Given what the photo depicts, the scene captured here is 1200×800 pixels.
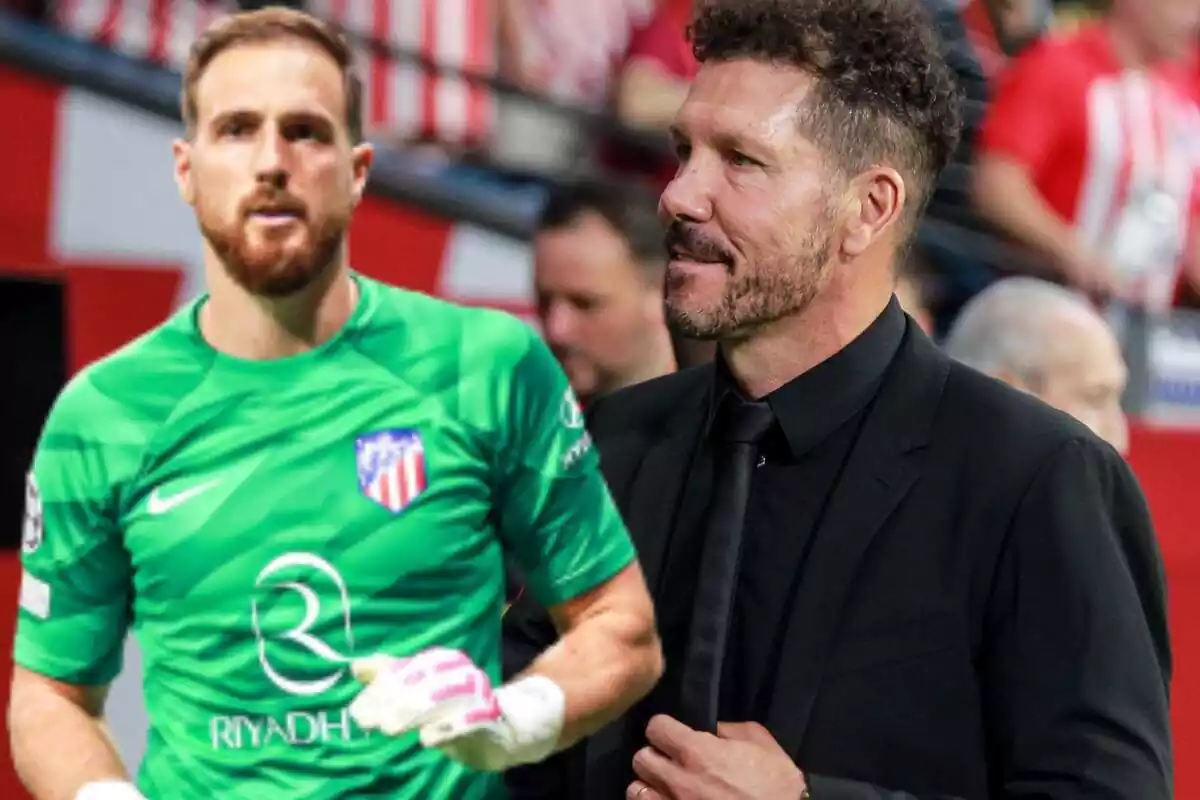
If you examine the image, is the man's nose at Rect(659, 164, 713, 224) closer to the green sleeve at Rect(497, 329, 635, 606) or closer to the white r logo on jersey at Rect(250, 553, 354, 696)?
the green sleeve at Rect(497, 329, 635, 606)

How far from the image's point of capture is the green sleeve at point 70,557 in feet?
6.68

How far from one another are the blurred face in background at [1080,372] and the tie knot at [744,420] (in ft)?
4.65

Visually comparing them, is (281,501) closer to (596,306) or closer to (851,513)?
(851,513)

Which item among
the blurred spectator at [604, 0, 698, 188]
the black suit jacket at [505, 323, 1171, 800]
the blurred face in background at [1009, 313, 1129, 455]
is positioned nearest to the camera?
the black suit jacket at [505, 323, 1171, 800]

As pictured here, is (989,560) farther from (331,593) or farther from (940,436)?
(331,593)

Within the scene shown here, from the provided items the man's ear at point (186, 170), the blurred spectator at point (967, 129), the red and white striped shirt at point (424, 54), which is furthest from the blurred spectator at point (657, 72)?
the man's ear at point (186, 170)

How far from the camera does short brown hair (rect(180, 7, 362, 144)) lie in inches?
82.6

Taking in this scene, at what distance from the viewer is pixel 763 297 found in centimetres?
166

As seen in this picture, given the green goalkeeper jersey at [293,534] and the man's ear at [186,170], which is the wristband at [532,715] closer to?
the green goalkeeper jersey at [293,534]

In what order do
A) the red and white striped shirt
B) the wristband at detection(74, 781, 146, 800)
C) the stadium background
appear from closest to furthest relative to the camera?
the wristband at detection(74, 781, 146, 800), the stadium background, the red and white striped shirt

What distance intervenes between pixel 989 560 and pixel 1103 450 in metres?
0.14

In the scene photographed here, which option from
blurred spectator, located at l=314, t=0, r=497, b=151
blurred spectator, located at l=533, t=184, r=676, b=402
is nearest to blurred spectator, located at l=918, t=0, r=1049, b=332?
blurred spectator, located at l=314, t=0, r=497, b=151

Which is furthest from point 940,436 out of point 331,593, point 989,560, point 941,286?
point 941,286

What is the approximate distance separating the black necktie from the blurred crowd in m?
1.06
